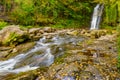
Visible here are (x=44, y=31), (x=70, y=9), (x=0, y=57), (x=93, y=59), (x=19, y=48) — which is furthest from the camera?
(x=70, y=9)

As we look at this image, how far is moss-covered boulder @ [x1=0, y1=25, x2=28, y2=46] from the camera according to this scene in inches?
600

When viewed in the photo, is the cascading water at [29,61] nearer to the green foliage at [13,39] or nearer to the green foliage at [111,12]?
the green foliage at [13,39]

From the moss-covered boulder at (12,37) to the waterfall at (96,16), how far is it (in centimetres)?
1154

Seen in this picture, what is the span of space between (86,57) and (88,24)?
686 inches

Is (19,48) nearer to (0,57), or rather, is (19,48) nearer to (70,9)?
(0,57)

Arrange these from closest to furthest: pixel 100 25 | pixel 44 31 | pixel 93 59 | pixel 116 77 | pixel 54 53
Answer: pixel 116 77
pixel 93 59
pixel 54 53
pixel 44 31
pixel 100 25

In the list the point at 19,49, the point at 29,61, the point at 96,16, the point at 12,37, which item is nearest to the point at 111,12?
the point at 96,16

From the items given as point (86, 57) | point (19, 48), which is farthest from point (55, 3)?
point (86, 57)

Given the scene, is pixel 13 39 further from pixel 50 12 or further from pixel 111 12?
pixel 111 12

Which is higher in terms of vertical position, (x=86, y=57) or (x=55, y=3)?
(x=55, y=3)

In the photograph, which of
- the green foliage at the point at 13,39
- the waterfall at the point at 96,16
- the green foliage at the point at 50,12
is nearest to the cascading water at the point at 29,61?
the green foliage at the point at 13,39

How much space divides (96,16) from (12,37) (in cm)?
1365

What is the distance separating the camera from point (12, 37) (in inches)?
606

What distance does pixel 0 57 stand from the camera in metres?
13.1
